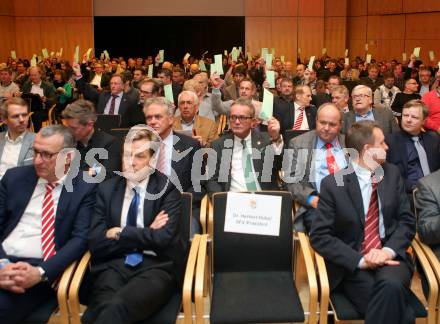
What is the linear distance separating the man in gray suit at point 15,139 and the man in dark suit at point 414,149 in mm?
3108

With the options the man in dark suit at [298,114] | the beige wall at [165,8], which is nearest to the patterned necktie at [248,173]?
the man in dark suit at [298,114]

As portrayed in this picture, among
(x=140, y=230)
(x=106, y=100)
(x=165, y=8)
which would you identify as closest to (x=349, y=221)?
(x=140, y=230)

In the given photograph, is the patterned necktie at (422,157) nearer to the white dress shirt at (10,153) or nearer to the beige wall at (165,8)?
the white dress shirt at (10,153)

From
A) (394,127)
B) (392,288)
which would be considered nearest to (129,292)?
(392,288)

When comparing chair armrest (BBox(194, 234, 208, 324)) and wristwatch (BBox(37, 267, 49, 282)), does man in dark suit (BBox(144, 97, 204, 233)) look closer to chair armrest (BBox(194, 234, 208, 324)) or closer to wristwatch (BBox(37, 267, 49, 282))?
chair armrest (BBox(194, 234, 208, 324))

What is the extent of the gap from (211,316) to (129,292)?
455 mm

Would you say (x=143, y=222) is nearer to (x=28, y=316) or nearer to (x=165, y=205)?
(x=165, y=205)

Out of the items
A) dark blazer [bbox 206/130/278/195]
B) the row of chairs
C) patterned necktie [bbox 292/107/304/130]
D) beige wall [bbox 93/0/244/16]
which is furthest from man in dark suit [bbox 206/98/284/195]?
beige wall [bbox 93/0/244/16]

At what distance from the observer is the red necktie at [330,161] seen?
389 centimetres

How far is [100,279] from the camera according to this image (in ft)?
9.39

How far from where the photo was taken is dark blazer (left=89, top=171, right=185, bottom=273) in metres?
2.86

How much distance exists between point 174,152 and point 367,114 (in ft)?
7.75

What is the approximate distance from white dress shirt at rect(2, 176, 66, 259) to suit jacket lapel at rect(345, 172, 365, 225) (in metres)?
1.76

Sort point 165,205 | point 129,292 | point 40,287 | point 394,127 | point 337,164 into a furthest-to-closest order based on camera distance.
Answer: point 394,127 → point 337,164 → point 165,205 → point 40,287 → point 129,292
